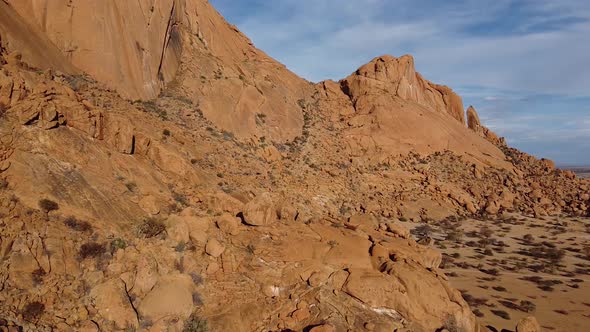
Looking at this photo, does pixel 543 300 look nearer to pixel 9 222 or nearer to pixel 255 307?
pixel 255 307

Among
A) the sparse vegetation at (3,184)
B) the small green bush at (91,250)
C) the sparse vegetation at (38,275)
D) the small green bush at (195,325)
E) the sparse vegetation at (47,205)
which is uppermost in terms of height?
the sparse vegetation at (3,184)

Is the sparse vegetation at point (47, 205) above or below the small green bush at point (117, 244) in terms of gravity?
above

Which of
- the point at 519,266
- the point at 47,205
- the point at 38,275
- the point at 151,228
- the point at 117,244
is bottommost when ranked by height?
the point at 38,275

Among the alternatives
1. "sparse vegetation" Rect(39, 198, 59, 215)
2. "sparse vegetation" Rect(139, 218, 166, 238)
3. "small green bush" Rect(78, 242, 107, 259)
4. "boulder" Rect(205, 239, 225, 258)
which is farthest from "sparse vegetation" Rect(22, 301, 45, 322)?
"boulder" Rect(205, 239, 225, 258)

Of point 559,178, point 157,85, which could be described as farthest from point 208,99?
point 559,178

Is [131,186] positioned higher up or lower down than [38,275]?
higher up

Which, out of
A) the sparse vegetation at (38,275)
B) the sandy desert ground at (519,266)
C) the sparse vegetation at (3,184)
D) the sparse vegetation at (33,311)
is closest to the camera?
the sparse vegetation at (33,311)

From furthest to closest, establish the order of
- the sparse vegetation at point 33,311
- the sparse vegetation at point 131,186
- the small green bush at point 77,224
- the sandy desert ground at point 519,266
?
1. the sandy desert ground at point 519,266
2. the sparse vegetation at point 131,186
3. the small green bush at point 77,224
4. the sparse vegetation at point 33,311

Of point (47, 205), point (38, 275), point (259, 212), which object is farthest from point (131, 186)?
point (259, 212)

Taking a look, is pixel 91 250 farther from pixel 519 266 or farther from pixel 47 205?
pixel 519 266

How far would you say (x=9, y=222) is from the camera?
28.1 ft

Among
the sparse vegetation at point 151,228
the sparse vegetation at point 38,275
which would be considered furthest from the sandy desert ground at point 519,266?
the sparse vegetation at point 38,275

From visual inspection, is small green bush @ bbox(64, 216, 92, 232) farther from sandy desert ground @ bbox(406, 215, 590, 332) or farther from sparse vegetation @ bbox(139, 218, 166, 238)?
sandy desert ground @ bbox(406, 215, 590, 332)

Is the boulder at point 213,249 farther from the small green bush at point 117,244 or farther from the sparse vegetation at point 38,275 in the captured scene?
the sparse vegetation at point 38,275
